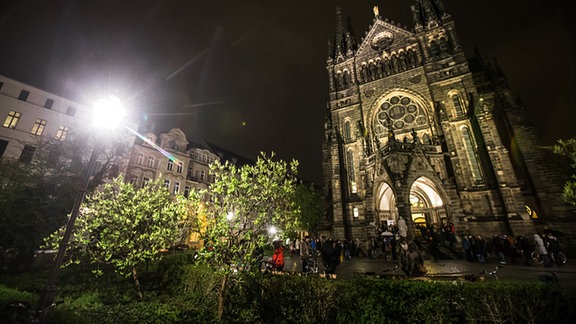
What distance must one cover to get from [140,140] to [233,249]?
28323 millimetres

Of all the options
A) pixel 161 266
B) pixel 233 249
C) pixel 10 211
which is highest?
pixel 10 211

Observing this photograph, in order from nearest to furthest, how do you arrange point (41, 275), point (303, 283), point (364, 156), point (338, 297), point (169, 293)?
1. point (338, 297)
2. point (303, 283)
3. point (169, 293)
4. point (41, 275)
5. point (364, 156)

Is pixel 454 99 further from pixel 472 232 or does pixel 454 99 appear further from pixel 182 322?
pixel 182 322

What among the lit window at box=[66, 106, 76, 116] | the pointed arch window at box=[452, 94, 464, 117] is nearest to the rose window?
the pointed arch window at box=[452, 94, 464, 117]

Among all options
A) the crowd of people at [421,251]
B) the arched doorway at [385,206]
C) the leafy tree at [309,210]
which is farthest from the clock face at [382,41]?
the crowd of people at [421,251]

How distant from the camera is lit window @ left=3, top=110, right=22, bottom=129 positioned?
21.5 metres

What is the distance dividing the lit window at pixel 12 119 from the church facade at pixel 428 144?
3380cm

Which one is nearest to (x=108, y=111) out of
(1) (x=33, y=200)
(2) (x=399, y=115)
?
(1) (x=33, y=200)

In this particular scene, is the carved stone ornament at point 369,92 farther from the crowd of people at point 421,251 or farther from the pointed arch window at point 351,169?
the crowd of people at point 421,251

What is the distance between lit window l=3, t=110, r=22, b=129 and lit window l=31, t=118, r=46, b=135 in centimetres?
122

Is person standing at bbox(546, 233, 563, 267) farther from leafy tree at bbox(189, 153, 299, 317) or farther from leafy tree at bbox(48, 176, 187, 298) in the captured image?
leafy tree at bbox(48, 176, 187, 298)

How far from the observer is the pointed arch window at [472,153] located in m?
21.8

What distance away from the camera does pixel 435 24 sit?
94.9ft

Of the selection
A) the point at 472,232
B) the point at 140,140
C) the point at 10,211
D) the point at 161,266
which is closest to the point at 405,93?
the point at 472,232
